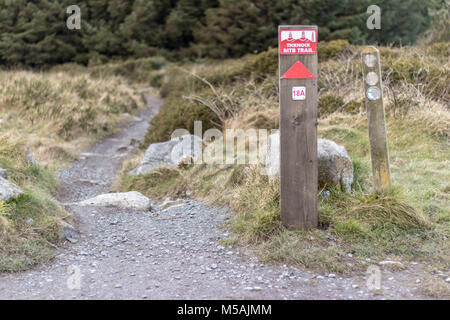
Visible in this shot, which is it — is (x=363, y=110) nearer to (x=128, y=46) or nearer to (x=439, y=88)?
(x=439, y=88)

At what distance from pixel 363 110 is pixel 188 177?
3.25 metres

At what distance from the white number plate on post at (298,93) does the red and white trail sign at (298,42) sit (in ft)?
1.00

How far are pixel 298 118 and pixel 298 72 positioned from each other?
15.1 inches

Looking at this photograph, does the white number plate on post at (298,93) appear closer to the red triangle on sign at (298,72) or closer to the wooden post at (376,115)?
the red triangle on sign at (298,72)

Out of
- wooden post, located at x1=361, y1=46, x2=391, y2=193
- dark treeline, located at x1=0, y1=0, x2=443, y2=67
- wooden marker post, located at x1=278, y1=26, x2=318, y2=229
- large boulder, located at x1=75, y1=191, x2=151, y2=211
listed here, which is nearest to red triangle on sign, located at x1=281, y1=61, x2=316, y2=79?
wooden marker post, located at x1=278, y1=26, x2=318, y2=229

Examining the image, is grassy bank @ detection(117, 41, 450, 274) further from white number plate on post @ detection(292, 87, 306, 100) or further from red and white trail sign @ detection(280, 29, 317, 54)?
red and white trail sign @ detection(280, 29, 317, 54)

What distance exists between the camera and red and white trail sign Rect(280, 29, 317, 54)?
4176 millimetres

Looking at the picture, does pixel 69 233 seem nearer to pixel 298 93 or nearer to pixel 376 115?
pixel 298 93

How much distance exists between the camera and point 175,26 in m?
30.4

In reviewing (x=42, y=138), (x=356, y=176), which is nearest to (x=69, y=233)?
(x=356, y=176)

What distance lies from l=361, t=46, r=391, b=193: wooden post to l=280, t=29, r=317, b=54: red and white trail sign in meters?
0.60

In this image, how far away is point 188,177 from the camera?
7000 millimetres

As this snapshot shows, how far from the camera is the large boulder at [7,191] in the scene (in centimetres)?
481

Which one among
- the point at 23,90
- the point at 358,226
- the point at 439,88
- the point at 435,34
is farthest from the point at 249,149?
the point at 435,34
